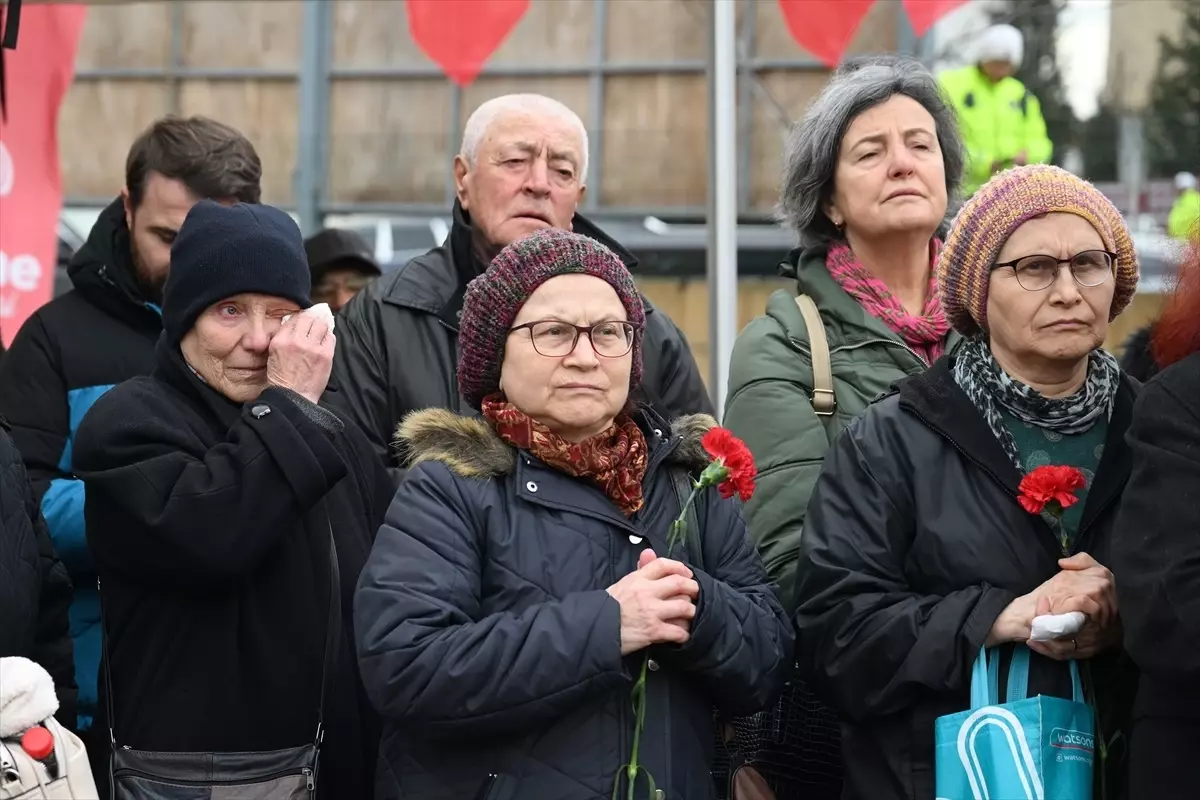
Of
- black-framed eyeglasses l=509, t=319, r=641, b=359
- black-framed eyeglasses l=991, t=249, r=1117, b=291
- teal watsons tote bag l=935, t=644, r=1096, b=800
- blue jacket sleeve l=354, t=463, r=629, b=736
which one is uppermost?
black-framed eyeglasses l=991, t=249, r=1117, b=291

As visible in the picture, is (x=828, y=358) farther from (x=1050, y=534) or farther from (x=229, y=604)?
(x=229, y=604)

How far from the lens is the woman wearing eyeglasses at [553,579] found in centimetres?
267

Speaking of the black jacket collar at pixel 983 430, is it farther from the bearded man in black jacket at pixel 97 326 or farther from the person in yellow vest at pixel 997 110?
the person in yellow vest at pixel 997 110

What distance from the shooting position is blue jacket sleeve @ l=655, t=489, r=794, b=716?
2.78 meters

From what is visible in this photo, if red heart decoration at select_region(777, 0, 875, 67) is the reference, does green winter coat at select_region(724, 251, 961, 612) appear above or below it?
below

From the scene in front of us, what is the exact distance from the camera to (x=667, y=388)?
3.97 meters

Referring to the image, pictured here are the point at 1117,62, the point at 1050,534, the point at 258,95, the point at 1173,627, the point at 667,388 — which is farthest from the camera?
the point at 1117,62

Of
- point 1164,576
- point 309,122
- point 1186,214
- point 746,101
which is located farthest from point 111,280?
point 746,101

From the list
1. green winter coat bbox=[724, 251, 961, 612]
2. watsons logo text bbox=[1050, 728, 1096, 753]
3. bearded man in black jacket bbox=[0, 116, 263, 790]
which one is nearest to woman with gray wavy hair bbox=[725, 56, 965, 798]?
green winter coat bbox=[724, 251, 961, 612]

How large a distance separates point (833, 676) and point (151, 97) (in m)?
8.00

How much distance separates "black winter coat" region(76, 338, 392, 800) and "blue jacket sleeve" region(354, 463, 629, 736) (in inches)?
16.4

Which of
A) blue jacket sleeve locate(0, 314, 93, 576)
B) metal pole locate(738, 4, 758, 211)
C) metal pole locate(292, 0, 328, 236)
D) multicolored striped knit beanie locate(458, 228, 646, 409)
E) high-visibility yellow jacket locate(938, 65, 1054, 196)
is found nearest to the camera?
multicolored striped knit beanie locate(458, 228, 646, 409)

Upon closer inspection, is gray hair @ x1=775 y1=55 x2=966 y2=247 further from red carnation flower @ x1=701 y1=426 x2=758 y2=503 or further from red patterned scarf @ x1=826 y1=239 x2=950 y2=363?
red carnation flower @ x1=701 y1=426 x2=758 y2=503

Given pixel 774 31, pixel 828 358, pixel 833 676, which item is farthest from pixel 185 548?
pixel 774 31
